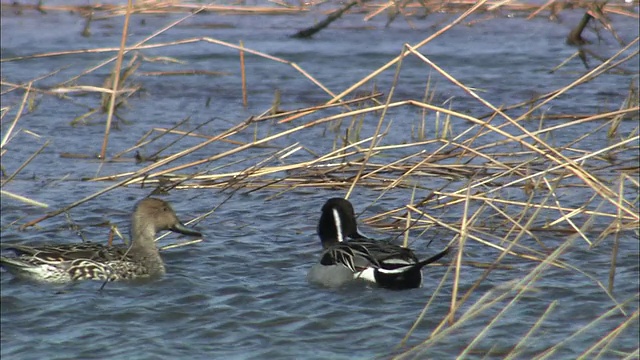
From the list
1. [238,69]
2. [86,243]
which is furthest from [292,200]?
[238,69]

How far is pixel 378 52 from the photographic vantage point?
1844 centimetres

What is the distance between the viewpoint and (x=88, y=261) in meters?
7.80

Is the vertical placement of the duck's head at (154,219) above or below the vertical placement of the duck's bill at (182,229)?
above

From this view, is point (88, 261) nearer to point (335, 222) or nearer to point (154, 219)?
point (154, 219)

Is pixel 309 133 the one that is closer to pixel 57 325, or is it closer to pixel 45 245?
pixel 45 245

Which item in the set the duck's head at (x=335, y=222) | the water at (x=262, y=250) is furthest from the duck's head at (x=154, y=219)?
the duck's head at (x=335, y=222)

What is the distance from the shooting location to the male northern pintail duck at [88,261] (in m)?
7.62

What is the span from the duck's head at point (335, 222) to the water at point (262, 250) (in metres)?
0.20

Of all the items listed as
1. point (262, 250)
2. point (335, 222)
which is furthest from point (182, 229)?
point (335, 222)

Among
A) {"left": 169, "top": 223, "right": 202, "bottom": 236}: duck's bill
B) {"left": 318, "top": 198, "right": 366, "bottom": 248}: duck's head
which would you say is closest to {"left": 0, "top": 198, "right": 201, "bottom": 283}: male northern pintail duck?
{"left": 169, "top": 223, "right": 202, "bottom": 236}: duck's bill

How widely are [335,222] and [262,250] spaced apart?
1.90 ft

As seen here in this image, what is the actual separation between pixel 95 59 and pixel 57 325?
11811mm

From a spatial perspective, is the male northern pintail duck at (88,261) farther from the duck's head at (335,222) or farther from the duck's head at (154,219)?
the duck's head at (335,222)

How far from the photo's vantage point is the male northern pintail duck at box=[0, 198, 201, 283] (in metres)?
7.62
